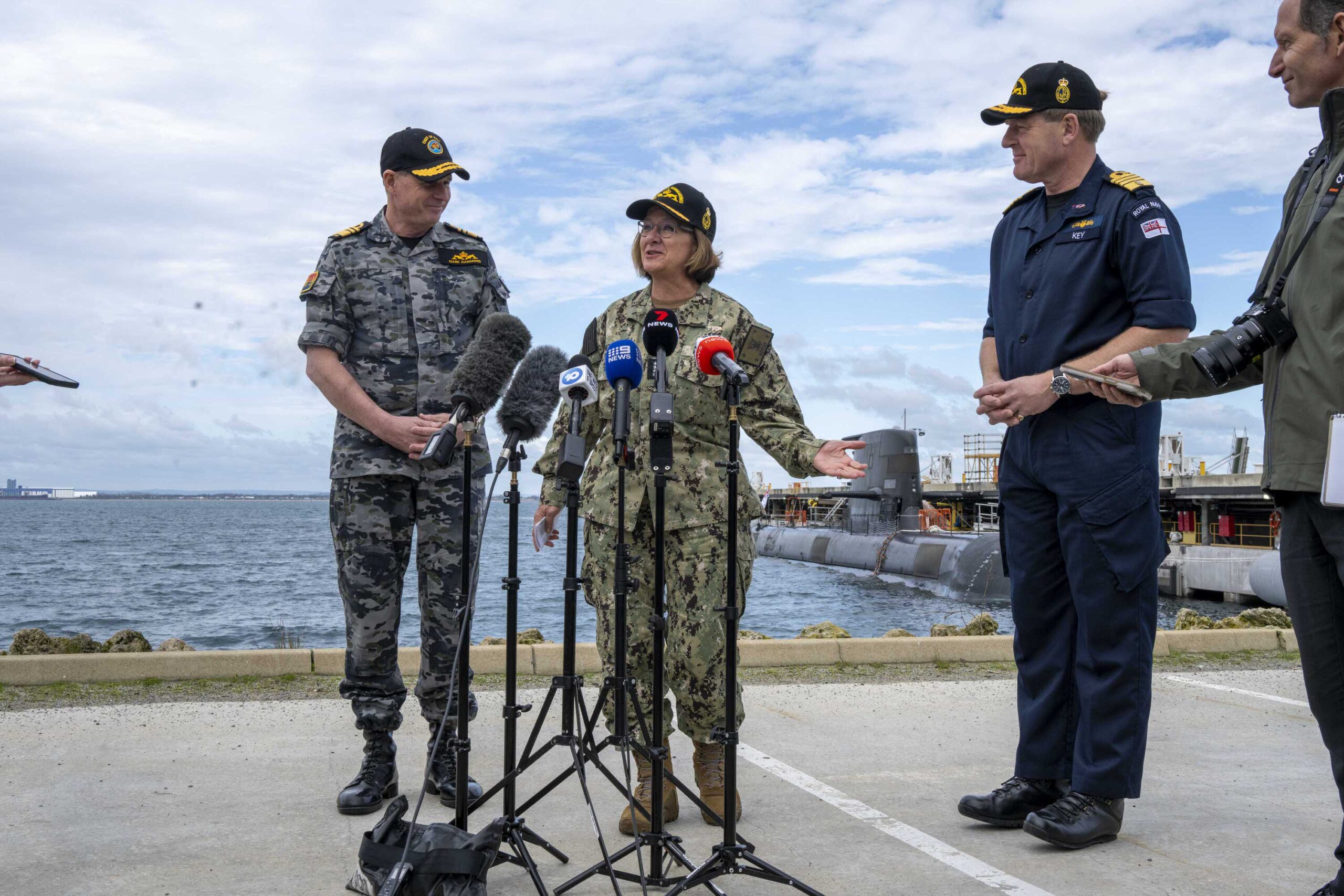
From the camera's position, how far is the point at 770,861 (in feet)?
10.9

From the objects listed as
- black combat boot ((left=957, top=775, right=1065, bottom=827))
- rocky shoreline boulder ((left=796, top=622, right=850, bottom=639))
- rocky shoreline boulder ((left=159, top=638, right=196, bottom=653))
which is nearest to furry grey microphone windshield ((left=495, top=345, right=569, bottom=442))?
black combat boot ((left=957, top=775, right=1065, bottom=827))

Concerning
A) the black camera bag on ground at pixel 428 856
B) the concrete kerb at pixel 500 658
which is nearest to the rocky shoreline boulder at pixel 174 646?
the concrete kerb at pixel 500 658

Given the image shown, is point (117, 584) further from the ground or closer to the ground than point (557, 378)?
closer to the ground

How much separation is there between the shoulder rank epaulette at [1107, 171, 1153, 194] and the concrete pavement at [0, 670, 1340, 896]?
7.04 feet

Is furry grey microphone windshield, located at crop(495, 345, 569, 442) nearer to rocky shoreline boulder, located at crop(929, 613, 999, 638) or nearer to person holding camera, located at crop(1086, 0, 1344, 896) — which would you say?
person holding camera, located at crop(1086, 0, 1344, 896)

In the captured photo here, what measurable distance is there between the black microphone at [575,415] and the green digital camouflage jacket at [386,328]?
1.23 metres

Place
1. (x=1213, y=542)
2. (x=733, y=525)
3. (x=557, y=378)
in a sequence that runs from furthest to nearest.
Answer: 1. (x=1213, y=542)
2. (x=557, y=378)
3. (x=733, y=525)

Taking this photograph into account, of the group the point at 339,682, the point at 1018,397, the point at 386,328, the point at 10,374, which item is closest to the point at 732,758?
the point at 1018,397

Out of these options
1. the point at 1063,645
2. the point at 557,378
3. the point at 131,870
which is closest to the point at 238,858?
the point at 131,870

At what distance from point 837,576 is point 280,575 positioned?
21455mm

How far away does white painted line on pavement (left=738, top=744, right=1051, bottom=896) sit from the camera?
3111 millimetres

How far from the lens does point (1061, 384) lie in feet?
11.0

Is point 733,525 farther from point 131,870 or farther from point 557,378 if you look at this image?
point 131,870

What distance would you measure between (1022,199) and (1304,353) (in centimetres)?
154
